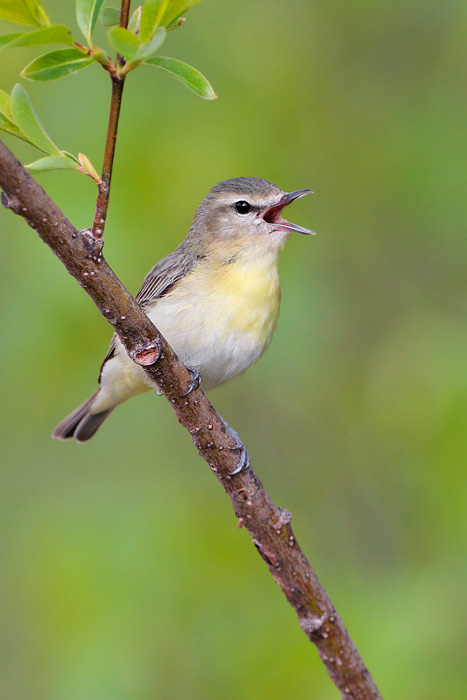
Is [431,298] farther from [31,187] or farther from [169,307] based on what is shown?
[31,187]

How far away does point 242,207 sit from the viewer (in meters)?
4.28

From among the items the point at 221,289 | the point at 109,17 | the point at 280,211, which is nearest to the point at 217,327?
the point at 221,289

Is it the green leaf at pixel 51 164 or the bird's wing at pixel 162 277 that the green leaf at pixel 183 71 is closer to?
the green leaf at pixel 51 164

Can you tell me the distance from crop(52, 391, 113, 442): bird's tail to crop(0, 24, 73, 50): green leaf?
11.3ft

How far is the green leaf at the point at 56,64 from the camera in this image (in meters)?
1.71

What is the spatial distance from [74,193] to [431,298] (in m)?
2.09

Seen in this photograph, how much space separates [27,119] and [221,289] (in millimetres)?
2167

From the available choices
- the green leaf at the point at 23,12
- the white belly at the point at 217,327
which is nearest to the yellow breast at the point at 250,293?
the white belly at the point at 217,327

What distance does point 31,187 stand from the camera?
1.71 metres

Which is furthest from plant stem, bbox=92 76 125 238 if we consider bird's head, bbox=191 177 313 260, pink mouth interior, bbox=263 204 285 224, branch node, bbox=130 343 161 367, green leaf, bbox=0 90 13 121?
pink mouth interior, bbox=263 204 285 224

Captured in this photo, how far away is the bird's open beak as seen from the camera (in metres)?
3.77

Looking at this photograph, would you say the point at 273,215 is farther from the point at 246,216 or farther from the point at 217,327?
the point at 217,327

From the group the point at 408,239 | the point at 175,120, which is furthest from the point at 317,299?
the point at 175,120

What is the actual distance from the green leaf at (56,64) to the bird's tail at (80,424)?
10.9 feet
